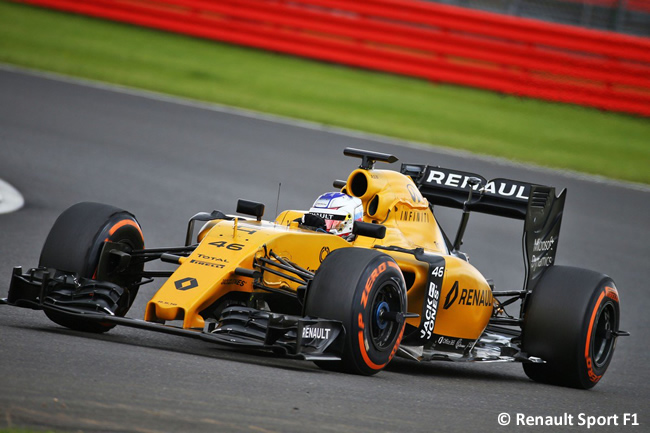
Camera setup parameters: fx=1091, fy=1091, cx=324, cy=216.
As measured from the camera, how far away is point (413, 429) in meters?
5.38

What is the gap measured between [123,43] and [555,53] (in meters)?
8.19

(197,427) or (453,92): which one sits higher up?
(453,92)

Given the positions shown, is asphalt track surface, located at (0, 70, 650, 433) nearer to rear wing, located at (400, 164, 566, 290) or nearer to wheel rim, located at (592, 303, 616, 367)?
wheel rim, located at (592, 303, 616, 367)

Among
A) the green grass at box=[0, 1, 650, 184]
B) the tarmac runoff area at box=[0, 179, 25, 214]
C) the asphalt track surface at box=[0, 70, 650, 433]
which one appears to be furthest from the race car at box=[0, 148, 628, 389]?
the green grass at box=[0, 1, 650, 184]

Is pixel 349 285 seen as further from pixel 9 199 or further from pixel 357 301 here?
pixel 9 199

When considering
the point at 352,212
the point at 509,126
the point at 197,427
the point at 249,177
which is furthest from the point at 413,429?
the point at 509,126

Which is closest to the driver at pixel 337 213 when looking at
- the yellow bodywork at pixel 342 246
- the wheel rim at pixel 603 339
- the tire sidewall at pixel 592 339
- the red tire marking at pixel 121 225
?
the yellow bodywork at pixel 342 246

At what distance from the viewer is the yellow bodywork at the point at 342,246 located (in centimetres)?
671

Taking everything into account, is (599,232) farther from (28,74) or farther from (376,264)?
(28,74)

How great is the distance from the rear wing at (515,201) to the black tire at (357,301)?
218 centimetres

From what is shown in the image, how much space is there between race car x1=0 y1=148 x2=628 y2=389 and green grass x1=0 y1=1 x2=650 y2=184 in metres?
8.74

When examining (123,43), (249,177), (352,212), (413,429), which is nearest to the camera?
(413,429)

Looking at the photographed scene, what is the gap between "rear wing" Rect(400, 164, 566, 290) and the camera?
29.0ft

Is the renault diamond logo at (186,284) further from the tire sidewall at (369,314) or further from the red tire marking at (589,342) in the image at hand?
the red tire marking at (589,342)
